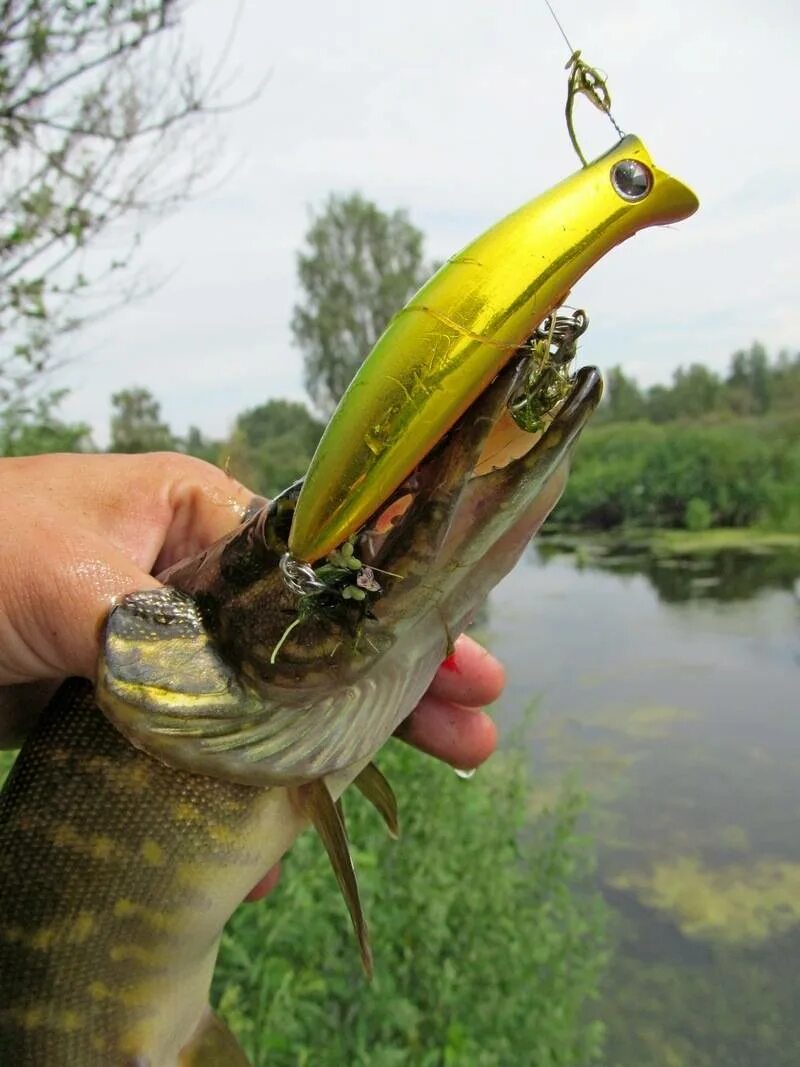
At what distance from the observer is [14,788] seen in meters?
1.49

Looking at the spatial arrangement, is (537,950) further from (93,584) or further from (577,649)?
(577,649)

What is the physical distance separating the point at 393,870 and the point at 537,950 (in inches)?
23.1

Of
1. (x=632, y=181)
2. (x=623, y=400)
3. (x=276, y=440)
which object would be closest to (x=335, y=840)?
(x=632, y=181)

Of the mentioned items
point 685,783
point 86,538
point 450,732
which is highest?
point 86,538

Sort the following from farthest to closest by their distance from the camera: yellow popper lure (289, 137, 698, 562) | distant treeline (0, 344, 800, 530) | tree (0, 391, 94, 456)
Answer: distant treeline (0, 344, 800, 530) → tree (0, 391, 94, 456) → yellow popper lure (289, 137, 698, 562)

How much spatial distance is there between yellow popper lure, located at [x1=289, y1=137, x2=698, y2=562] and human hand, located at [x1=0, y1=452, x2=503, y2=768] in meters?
0.59

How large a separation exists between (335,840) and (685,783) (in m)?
7.14

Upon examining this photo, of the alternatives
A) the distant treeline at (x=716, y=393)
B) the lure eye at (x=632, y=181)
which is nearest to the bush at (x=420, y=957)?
the lure eye at (x=632, y=181)

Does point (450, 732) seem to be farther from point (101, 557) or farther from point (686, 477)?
point (686, 477)

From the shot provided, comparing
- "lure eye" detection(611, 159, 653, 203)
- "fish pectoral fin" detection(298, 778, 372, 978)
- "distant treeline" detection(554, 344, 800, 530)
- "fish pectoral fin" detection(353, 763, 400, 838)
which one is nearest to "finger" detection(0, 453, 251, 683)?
"fish pectoral fin" detection(298, 778, 372, 978)

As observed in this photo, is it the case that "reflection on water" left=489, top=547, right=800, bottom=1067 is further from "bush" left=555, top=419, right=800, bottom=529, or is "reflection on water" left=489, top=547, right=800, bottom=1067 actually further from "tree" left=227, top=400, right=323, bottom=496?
"bush" left=555, top=419, right=800, bottom=529

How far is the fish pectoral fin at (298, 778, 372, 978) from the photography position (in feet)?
4.46

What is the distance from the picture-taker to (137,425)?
21641 millimetres

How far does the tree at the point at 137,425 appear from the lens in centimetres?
1881
